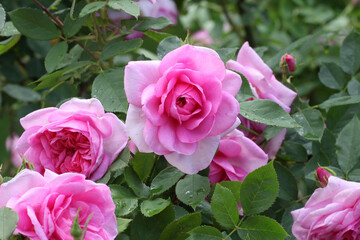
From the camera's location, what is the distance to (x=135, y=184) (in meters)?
0.69

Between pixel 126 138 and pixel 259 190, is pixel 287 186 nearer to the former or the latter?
pixel 259 190

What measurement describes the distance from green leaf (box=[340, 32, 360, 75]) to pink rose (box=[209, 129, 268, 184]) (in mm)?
353

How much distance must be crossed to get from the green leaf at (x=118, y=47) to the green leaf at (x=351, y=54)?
0.41 m

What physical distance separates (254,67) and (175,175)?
240 millimetres

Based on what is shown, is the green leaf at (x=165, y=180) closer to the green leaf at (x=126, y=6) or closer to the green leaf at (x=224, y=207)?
the green leaf at (x=224, y=207)

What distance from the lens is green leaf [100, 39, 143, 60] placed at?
809 mm

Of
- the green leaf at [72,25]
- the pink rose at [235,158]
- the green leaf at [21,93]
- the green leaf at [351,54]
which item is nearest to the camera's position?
the pink rose at [235,158]

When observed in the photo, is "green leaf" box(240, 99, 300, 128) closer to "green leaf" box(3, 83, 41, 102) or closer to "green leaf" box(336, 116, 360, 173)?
"green leaf" box(336, 116, 360, 173)

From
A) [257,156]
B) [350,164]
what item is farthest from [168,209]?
[350,164]

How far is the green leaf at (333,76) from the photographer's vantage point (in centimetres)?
101

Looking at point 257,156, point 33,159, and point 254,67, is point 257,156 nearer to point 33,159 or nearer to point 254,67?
point 254,67

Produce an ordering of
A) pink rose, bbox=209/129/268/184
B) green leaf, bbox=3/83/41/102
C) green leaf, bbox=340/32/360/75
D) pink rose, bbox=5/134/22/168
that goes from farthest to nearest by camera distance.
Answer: pink rose, bbox=5/134/22/168, green leaf, bbox=3/83/41/102, green leaf, bbox=340/32/360/75, pink rose, bbox=209/129/268/184

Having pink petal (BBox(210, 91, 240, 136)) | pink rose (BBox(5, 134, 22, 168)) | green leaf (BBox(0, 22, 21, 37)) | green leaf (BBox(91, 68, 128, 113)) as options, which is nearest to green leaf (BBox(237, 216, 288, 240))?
pink petal (BBox(210, 91, 240, 136))

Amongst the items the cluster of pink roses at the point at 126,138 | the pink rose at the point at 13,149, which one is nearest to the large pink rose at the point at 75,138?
the cluster of pink roses at the point at 126,138
